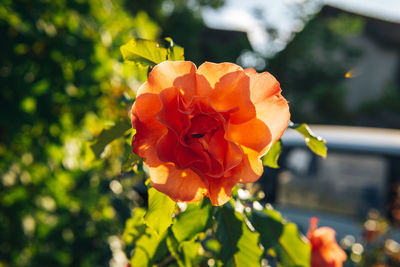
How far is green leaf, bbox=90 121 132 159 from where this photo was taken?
0.71 metres

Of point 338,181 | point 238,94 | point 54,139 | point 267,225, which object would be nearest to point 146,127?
point 238,94

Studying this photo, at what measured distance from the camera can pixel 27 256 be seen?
6.59 ft

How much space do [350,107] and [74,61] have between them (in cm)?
1377

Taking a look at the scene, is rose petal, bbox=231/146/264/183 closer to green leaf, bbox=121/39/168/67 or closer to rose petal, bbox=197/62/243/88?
rose petal, bbox=197/62/243/88

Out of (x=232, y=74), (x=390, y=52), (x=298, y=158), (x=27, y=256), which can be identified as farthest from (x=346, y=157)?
(x=390, y=52)

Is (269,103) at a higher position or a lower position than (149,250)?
higher

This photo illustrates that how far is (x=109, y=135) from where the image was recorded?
0.72 meters

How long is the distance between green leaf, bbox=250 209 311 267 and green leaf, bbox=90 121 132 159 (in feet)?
1.13

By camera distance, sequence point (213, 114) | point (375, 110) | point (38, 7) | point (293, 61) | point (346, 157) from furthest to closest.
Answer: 1. point (375, 110)
2. point (293, 61)
3. point (346, 157)
4. point (38, 7)
5. point (213, 114)

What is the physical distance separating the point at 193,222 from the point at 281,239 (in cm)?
25

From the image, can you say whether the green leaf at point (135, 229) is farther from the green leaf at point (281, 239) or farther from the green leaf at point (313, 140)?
the green leaf at point (313, 140)

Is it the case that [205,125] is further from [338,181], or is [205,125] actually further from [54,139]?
[338,181]

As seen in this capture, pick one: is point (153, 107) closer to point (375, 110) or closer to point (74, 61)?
point (74, 61)

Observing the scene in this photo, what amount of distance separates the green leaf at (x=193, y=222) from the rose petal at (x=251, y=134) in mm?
179
